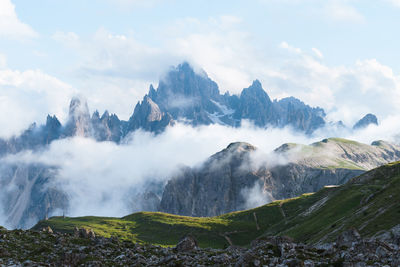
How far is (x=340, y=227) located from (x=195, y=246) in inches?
2864

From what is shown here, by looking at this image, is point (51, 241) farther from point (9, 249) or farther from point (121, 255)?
point (121, 255)

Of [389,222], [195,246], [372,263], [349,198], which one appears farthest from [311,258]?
[349,198]

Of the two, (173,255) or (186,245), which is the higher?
(173,255)

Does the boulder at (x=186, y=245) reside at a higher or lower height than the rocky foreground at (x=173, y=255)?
lower

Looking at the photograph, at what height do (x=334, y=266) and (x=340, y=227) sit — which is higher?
(x=334, y=266)

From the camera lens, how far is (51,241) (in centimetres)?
6662

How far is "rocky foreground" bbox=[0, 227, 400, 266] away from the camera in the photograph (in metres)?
40.8

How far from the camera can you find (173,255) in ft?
180

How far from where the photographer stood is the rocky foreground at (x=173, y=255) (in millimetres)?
40750

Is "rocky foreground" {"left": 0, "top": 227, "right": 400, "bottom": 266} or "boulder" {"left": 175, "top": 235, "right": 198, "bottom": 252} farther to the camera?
"boulder" {"left": 175, "top": 235, "right": 198, "bottom": 252}

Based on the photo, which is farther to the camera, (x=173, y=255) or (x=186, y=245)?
(x=186, y=245)

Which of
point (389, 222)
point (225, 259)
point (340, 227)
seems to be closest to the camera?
point (225, 259)

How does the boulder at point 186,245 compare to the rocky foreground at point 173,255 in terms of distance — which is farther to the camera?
the boulder at point 186,245

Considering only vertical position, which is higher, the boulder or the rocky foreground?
the rocky foreground
